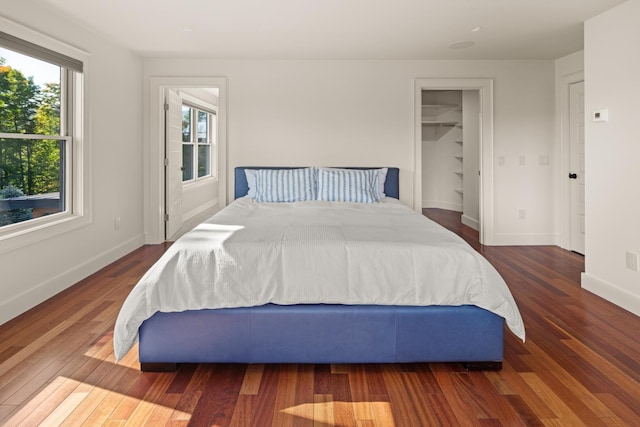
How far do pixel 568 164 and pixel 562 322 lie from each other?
2.95 metres

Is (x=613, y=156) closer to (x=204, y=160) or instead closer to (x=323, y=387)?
(x=323, y=387)

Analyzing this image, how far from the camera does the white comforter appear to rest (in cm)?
217

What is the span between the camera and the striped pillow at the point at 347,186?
175 inches

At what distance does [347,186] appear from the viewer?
14.8 ft

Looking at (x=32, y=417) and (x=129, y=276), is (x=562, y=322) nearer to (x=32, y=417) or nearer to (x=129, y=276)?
(x=32, y=417)

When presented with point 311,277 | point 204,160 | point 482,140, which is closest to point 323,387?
point 311,277

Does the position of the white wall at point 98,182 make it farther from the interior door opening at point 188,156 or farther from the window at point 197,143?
the window at point 197,143

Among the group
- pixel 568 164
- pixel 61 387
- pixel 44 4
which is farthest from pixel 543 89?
pixel 61 387

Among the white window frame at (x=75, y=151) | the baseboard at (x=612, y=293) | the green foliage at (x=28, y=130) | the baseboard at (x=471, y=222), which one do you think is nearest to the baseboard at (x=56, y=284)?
the white window frame at (x=75, y=151)

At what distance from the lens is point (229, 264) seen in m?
2.23

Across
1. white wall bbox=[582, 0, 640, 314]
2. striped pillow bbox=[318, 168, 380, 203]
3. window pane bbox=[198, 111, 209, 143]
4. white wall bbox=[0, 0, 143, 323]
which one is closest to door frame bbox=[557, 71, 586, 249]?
white wall bbox=[582, 0, 640, 314]

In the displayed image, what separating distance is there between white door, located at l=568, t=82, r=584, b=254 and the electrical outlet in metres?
1.85

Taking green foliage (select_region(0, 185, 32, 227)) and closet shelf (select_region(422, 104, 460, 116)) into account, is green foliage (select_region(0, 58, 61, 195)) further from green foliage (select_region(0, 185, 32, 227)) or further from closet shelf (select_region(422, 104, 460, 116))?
closet shelf (select_region(422, 104, 460, 116))

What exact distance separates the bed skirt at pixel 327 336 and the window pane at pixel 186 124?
5329mm
